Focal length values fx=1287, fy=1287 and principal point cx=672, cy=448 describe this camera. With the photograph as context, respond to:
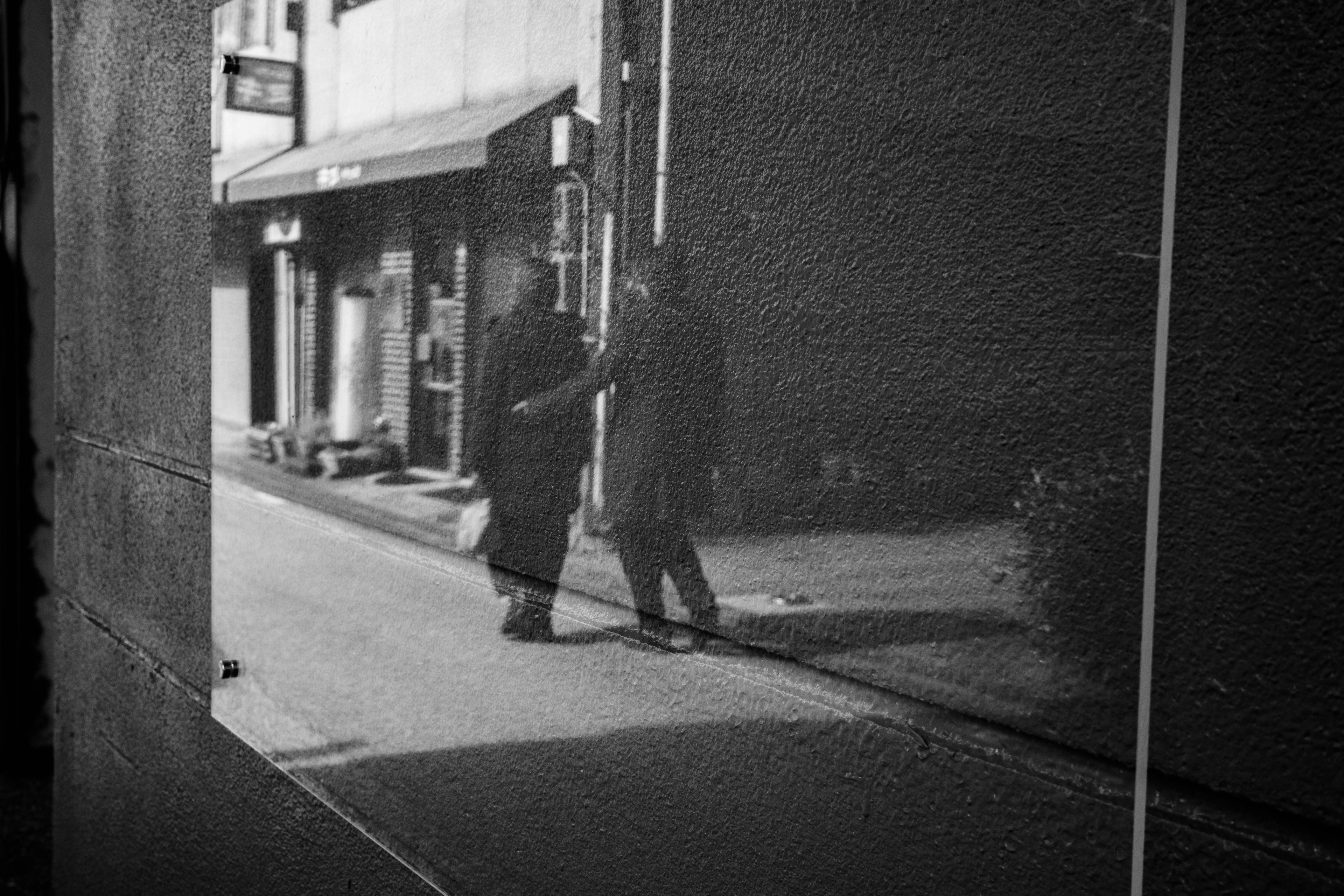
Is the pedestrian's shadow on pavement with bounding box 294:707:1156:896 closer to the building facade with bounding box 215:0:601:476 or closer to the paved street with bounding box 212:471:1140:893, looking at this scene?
the paved street with bounding box 212:471:1140:893

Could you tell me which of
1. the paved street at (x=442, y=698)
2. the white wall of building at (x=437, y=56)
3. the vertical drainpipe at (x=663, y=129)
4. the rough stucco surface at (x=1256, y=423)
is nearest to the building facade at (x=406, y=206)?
the white wall of building at (x=437, y=56)

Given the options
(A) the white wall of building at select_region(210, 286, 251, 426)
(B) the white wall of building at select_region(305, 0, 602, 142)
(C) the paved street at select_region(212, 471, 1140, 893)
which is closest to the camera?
(C) the paved street at select_region(212, 471, 1140, 893)

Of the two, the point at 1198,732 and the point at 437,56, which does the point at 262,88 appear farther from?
the point at 1198,732

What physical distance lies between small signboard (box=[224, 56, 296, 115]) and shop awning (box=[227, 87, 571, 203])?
119mm

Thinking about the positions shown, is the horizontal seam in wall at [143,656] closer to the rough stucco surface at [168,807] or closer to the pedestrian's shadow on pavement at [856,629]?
the rough stucco surface at [168,807]

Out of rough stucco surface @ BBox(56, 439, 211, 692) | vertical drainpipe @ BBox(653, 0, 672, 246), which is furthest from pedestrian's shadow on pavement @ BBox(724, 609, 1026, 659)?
rough stucco surface @ BBox(56, 439, 211, 692)

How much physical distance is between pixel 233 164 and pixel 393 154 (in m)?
0.74

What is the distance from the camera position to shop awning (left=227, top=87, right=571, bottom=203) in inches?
72.4

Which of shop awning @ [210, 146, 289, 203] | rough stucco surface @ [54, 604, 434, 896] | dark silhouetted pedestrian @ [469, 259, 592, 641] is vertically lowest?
rough stucco surface @ [54, 604, 434, 896]

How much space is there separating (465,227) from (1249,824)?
Answer: 133 cm

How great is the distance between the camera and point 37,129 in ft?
Answer: 17.6

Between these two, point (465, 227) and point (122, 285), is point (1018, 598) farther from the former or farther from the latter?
point (122, 285)

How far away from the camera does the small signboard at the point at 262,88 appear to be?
2.50 metres

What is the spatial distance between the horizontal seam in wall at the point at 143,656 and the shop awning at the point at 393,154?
1152mm
